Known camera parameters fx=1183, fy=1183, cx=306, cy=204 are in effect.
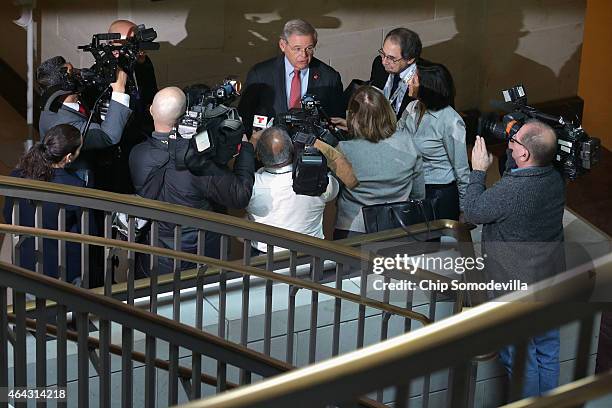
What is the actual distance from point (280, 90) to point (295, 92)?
3.3 inches

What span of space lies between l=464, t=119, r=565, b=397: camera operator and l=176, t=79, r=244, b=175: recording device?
1.10 metres

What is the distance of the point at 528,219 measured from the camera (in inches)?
197

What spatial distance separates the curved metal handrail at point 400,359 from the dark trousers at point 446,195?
13.3 feet

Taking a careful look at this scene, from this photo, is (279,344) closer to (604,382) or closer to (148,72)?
(148,72)

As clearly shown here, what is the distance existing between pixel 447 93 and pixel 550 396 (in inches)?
167

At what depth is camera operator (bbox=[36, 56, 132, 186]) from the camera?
5.60 metres

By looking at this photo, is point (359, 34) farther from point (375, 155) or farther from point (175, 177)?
point (175, 177)

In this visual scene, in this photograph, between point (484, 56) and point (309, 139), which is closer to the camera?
point (309, 139)

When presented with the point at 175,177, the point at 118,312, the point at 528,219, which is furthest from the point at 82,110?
the point at 118,312

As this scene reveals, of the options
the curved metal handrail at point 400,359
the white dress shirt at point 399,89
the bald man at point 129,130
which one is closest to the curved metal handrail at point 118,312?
the curved metal handrail at point 400,359

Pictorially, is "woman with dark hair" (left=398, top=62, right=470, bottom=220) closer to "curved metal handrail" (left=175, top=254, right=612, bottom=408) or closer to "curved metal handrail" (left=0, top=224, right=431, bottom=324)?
"curved metal handrail" (left=0, top=224, right=431, bottom=324)

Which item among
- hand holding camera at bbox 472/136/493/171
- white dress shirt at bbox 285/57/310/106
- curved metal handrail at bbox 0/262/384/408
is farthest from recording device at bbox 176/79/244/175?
curved metal handrail at bbox 0/262/384/408

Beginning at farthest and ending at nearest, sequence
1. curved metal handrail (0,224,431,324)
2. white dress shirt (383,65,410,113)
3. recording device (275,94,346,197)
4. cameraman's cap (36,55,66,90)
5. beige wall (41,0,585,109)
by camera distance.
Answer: beige wall (41,0,585,109) < white dress shirt (383,65,410,113) < cameraman's cap (36,55,66,90) < recording device (275,94,346,197) < curved metal handrail (0,224,431,324)

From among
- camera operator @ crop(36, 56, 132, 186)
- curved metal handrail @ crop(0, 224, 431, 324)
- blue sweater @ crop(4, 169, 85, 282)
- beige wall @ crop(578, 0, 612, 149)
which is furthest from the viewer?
beige wall @ crop(578, 0, 612, 149)
